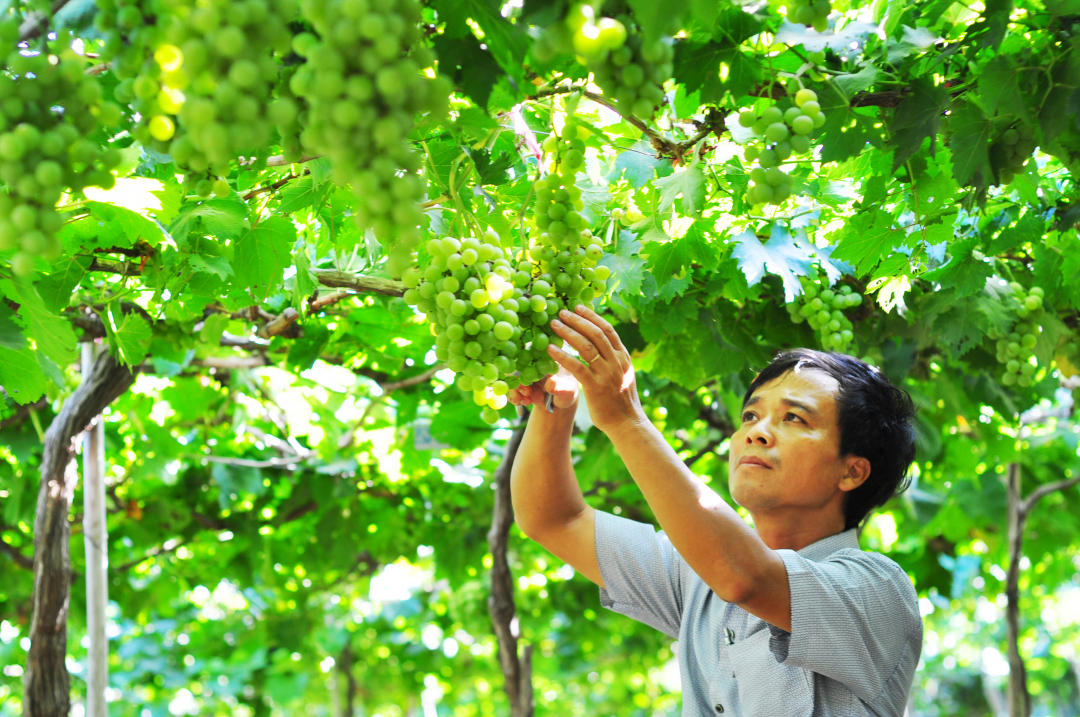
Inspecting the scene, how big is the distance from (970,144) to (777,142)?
2.00ft

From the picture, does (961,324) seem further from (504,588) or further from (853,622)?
(504,588)

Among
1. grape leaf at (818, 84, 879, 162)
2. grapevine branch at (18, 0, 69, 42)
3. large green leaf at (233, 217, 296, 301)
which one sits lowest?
grapevine branch at (18, 0, 69, 42)

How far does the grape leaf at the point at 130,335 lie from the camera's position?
8.07ft

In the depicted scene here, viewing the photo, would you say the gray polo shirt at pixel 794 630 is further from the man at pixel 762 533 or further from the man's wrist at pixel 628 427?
the man's wrist at pixel 628 427

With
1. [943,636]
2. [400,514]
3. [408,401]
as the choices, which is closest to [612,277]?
[408,401]

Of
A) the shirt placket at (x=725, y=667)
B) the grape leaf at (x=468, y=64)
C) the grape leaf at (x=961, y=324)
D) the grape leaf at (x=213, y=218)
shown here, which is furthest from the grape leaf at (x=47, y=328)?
the grape leaf at (x=961, y=324)

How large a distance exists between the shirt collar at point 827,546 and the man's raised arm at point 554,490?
52 centimetres

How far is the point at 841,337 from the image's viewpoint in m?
2.56

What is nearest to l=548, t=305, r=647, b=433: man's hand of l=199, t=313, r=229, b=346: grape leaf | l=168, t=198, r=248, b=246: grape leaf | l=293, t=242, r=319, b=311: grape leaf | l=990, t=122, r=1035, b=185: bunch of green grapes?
l=990, t=122, r=1035, b=185: bunch of green grapes

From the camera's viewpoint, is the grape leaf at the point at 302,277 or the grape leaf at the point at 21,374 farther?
the grape leaf at the point at 302,277

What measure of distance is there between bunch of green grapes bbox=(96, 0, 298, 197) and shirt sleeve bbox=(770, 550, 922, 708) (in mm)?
1275

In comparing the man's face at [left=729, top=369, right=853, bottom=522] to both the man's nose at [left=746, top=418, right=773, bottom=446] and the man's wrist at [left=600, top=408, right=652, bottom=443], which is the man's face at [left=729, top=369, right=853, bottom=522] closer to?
the man's nose at [left=746, top=418, right=773, bottom=446]

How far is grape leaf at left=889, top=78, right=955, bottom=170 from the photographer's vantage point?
1.43 metres

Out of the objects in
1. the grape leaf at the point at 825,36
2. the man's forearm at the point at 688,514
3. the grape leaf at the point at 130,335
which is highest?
the grape leaf at the point at 130,335
